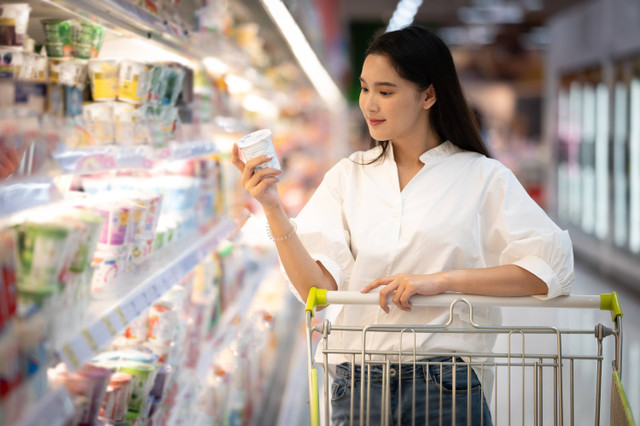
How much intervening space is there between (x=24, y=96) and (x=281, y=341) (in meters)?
3.61

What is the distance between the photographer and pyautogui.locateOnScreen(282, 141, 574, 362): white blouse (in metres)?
1.83

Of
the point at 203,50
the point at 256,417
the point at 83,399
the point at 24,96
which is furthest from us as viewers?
the point at 256,417

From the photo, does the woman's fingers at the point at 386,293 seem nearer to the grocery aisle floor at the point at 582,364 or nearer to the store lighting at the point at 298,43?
the store lighting at the point at 298,43

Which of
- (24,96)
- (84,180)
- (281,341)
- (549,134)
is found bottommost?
(281,341)

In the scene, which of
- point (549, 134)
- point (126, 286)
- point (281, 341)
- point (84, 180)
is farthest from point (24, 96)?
point (549, 134)

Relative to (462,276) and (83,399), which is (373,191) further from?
(83,399)

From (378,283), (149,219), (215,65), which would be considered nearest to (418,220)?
(378,283)

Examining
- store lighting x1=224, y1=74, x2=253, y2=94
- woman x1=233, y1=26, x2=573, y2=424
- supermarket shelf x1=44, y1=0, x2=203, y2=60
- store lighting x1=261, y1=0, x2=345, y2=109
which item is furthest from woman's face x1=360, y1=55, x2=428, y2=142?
store lighting x1=224, y1=74, x2=253, y2=94

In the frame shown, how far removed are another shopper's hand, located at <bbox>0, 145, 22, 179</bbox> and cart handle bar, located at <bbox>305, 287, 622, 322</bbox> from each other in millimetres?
722

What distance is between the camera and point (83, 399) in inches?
60.2

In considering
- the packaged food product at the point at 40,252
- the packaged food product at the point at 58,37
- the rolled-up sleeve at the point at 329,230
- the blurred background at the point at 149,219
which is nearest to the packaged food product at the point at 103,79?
the blurred background at the point at 149,219

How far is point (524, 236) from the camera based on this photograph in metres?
1.83

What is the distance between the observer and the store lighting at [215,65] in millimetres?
2885

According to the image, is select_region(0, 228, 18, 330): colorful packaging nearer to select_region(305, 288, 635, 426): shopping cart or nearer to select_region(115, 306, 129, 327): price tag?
select_region(115, 306, 129, 327): price tag
